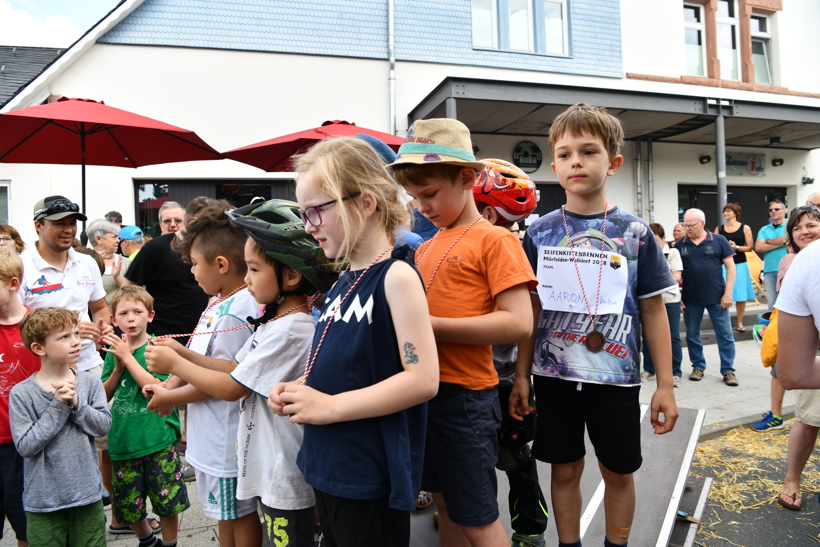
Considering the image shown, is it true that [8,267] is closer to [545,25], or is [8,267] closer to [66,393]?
[66,393]

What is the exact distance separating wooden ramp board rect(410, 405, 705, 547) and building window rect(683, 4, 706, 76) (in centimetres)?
1222

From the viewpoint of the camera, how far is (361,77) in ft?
33.3

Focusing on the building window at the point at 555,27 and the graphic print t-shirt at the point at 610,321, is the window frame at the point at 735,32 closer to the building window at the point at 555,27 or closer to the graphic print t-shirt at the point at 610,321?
the building window at the point at 555,27

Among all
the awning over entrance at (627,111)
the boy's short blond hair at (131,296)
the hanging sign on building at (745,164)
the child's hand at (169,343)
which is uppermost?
the awning over entrance at (627,111)

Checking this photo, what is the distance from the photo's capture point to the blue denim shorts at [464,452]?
1.69 m

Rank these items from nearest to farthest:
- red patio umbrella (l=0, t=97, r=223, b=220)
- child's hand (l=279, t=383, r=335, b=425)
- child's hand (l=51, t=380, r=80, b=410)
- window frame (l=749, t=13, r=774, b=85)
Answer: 1. child's hand (l=279, t=383, r=335, b=425)
2. child's hand (l=51, t=380, r=80, b=410)
3. red patio umbrella (l=0, t=97, r=223, b=220)
4. window frame (l=749, t=13, r=774, b=85)

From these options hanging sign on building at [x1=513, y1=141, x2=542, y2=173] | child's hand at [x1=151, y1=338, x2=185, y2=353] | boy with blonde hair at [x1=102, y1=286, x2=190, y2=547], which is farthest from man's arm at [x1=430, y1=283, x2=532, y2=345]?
hanging sign on building at [x1=513, y1=141, x2=542, y2=173]

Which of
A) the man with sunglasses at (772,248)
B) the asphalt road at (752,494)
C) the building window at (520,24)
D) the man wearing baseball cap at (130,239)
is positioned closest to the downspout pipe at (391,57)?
the building window at (520,24)

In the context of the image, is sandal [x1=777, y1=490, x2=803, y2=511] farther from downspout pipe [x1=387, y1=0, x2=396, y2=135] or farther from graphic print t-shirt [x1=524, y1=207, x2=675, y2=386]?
downspout pipe [x1=387, y1=0, x2=396, y2=135]

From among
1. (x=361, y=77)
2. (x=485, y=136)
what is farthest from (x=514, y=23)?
(x=361, y=77)

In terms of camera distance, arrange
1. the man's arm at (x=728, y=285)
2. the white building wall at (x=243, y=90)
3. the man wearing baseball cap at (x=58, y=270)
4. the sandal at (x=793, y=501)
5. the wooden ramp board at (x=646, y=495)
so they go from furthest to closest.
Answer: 1. the white building wall at (x=243, y=90)
2. the man's arm at (x=728, y=285)
3. the man wearing baseball cap at (x=58, y=270)
4. the sandal at (x=793, y=501)
5. the wooden ramp board at (x=646, y=495)

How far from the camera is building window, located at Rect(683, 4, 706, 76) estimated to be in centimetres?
1267

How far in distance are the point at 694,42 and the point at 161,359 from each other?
1493cm

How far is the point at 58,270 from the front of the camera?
345cm
